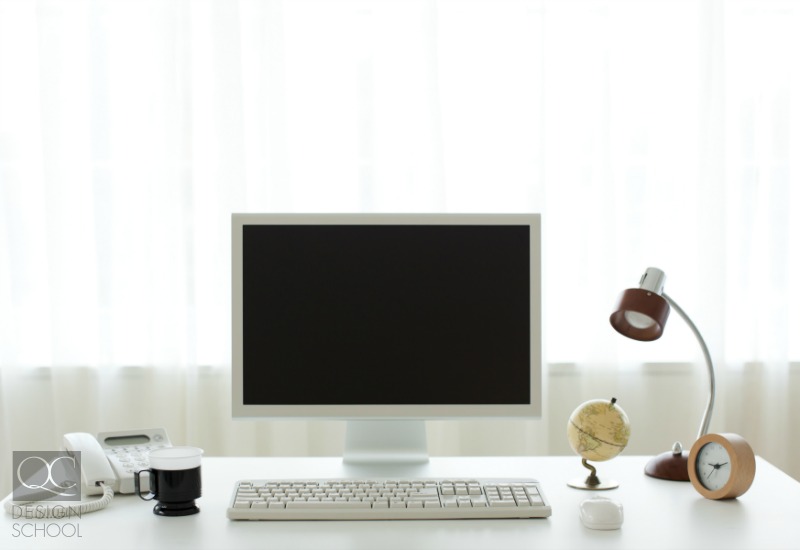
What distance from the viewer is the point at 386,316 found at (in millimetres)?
1656

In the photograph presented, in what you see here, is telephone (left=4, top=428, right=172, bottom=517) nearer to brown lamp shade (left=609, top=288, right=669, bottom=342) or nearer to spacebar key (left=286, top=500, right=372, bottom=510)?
spacebar key (left=286, top=500, right=372, bottom=510)

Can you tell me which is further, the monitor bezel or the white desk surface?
the monitor bezel

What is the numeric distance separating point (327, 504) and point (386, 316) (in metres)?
0.38

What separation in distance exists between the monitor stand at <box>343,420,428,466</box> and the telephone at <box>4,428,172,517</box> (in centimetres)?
37

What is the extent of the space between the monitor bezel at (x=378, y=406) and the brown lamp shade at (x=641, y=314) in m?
0.16

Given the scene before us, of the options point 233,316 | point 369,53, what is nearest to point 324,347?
point 233,316

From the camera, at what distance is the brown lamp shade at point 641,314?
5.29 ft

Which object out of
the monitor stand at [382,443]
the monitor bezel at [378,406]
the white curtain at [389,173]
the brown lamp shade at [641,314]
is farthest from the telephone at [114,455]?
the white curtain at [389,173]

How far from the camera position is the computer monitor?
5.40 ft

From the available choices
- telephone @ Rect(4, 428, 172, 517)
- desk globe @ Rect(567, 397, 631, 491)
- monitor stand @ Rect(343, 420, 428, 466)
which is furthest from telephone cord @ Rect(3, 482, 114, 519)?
desk globe @ Rect(567, 397, 631, 491)

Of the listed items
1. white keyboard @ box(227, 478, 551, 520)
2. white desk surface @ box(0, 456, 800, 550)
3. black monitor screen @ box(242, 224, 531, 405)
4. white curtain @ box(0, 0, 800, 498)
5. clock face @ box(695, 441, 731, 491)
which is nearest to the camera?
white desk surface @ box(0, 456, 800, 550)

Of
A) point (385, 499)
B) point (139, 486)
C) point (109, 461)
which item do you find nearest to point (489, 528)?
point (385, 499)

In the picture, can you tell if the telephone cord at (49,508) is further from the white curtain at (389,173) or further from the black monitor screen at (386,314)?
the white curtain at (389,173)

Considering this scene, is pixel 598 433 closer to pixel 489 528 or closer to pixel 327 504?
pixel 489 528
